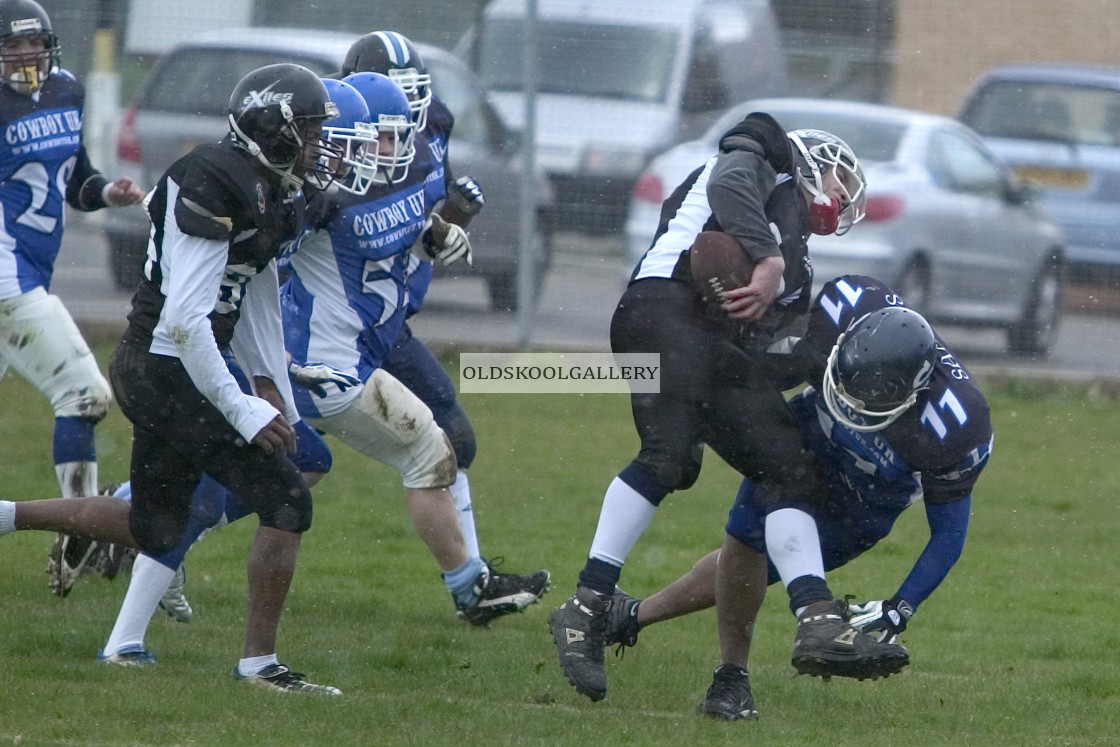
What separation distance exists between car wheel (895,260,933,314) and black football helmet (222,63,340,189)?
18.9ft

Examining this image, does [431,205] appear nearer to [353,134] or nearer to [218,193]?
[353,134]

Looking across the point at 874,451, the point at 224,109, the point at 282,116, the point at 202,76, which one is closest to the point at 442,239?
the point at 282,116

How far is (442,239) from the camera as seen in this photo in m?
5.34

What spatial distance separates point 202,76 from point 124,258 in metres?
1.17

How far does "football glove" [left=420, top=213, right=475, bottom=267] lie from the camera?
5.33 metres

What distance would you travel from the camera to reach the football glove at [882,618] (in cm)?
401

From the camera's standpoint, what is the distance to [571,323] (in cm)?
939

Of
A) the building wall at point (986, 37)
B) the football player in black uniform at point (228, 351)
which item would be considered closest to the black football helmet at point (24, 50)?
the football player in black uniform at point (228, 351)

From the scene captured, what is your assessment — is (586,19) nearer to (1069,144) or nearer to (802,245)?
(1069,144)

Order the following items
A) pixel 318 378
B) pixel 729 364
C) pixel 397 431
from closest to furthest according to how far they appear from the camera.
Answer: pixel 729 364, pixel 318 378, pixel 397 431

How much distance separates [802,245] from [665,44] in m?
5.30

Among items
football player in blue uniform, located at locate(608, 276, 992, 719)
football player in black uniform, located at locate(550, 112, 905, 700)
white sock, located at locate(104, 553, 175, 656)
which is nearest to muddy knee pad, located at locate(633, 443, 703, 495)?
football player in black uniform, located at locate(550, 112, 905, 700)

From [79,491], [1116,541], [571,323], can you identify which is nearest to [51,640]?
[79,491]

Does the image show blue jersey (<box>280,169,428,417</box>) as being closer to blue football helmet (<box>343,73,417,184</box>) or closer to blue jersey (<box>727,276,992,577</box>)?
blue football helmet (<box>343,73,417,184</box>)
